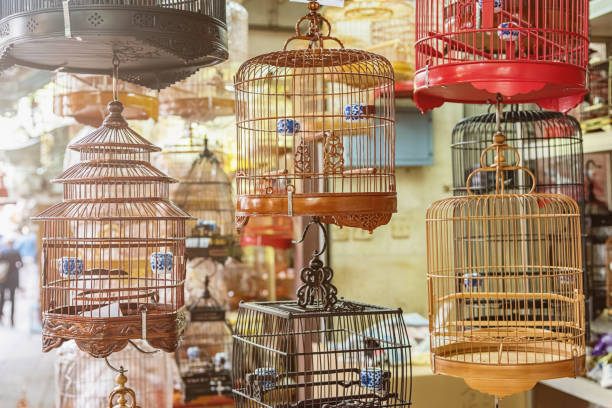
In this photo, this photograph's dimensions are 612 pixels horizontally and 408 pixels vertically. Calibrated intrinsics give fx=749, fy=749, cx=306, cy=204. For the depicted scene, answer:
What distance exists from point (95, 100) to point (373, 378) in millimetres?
2244

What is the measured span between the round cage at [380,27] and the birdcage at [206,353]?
2.34 meters

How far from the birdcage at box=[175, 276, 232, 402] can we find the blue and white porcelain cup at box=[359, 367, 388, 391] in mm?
3114

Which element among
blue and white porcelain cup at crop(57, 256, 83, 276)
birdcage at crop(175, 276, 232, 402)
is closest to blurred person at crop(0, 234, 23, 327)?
birdcage at crop(175, 276, 232, 402)

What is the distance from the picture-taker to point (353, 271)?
5781 millimetres

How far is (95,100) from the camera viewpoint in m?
4.15

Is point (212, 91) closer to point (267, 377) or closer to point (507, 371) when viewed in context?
point (267, 377)

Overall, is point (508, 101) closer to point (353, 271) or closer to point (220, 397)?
point (353, 271)

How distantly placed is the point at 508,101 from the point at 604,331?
227 cm

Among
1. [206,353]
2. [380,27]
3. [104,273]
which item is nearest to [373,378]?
[104,273]

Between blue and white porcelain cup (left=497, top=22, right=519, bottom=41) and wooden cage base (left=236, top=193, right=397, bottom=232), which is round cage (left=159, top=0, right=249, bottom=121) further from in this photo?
blue and white porcelain cup (left=497, top=22, right=519, bottom=41)

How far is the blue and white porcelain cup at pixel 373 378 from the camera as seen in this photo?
2.97 m

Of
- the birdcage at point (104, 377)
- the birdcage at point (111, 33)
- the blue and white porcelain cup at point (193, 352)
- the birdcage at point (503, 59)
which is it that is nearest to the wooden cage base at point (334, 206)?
the birdcage at point (503, 59)

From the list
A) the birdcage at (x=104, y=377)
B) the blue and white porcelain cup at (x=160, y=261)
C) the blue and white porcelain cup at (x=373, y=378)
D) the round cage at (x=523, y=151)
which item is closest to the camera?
the blue and white porcelain cup at (x=160, y=261)

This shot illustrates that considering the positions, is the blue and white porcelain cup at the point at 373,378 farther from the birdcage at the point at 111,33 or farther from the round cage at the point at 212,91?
the round cage at the point at 212,91
